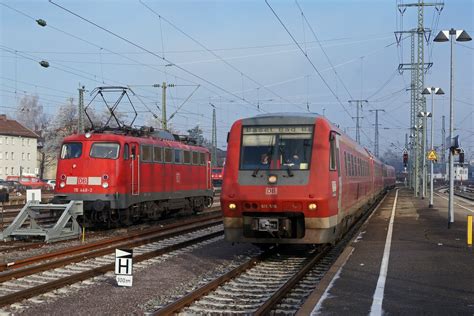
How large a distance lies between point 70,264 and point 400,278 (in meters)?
6.49

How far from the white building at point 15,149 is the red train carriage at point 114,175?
61.2 m

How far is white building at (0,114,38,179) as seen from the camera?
79.6 metres

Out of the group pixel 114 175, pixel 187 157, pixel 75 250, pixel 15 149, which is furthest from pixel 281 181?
pixel 15 149

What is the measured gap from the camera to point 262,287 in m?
10.1

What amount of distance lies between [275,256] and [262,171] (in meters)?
2.42

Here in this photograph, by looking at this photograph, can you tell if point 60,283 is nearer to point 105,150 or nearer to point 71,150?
point 105,150

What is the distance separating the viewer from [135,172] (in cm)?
1997

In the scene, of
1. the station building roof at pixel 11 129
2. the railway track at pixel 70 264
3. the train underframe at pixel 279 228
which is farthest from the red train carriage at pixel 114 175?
the station building roof at pixel 11 129

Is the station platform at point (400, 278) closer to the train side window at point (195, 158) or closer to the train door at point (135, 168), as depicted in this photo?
the train door at point (135, 168)

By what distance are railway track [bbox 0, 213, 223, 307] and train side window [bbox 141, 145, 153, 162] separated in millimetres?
3137

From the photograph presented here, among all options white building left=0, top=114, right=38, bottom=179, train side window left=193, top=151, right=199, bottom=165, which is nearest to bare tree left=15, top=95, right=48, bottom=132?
white building left=0, top=114, right=38, bottom=179

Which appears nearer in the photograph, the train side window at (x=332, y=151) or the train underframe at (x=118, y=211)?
the train side window at (x=332, y=151)

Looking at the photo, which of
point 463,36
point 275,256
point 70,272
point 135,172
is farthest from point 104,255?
point 463,36

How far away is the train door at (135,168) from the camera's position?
1977cm
